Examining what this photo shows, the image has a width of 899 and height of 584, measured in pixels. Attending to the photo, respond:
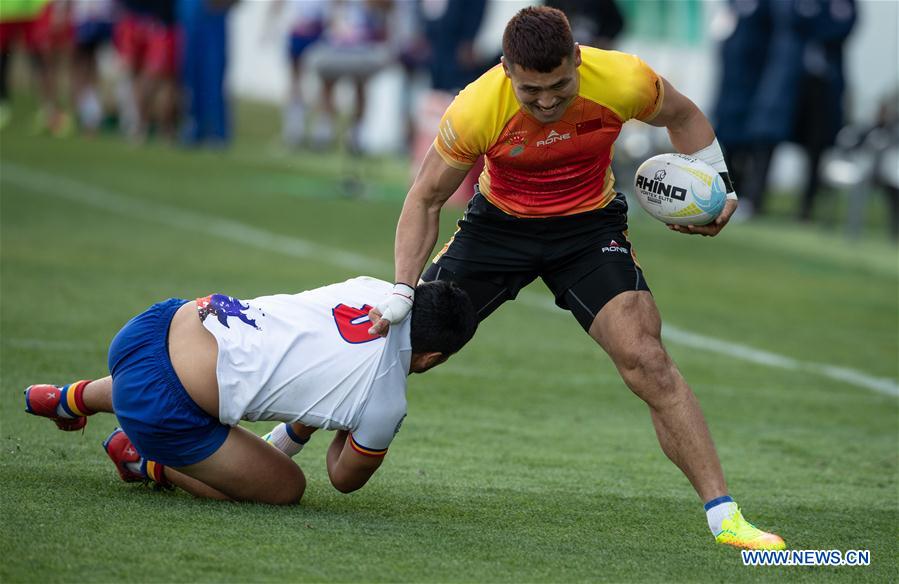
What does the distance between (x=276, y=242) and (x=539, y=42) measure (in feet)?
29.1

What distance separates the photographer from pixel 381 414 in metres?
5.34

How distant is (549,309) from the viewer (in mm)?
11562

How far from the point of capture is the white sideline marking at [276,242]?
9719mm

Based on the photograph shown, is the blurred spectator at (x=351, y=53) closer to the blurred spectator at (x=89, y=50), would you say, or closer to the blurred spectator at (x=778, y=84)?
the blurred spectator at (x=89, y=50)

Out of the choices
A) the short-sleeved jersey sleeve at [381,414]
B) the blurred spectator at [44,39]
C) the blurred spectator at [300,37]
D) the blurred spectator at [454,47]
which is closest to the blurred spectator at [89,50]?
the blurred spectator at [44,39]

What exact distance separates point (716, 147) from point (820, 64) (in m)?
12.4

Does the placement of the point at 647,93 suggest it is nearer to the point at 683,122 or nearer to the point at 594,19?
the point at 683,122

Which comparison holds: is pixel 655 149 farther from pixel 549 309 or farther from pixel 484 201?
pixel 484 201

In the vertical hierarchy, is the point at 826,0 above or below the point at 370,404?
below

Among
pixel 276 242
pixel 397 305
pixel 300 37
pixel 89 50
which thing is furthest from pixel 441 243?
pixel 89 50

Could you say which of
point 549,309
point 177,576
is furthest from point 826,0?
point 177,576

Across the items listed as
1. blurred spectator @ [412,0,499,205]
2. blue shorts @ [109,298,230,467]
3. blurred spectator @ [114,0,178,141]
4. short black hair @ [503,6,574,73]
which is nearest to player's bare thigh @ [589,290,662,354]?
short black hair @ [503,6,574,73]

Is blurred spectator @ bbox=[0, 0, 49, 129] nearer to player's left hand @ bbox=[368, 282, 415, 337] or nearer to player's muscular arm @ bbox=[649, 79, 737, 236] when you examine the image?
player's muscular arm @ bbox=[649, 79, 737, 236]

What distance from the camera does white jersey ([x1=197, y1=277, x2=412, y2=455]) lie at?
530cm
